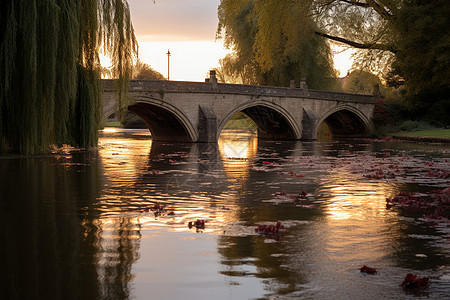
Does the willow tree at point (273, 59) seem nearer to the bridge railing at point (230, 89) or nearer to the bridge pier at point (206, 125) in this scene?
the bridge railing at point (230, 89)

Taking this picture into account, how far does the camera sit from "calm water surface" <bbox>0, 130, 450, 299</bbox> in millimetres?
4500

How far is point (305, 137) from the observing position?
39.2 m

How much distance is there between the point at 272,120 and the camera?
4016 cm

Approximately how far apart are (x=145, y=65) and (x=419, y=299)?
7826 centimetres

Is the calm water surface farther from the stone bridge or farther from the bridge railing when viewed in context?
the stone bridge

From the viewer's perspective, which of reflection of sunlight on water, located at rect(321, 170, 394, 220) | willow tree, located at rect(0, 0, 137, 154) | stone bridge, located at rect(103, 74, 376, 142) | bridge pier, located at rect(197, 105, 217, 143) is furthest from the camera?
bridge pier, located at rect(197, 105, 217, 143)

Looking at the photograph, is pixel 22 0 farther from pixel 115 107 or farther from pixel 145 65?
pixel 145 65

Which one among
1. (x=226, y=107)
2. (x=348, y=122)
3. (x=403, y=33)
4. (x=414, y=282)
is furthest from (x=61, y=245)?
(x=348, y=122)

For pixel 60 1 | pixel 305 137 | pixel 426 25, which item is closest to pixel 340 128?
pixel 305 137

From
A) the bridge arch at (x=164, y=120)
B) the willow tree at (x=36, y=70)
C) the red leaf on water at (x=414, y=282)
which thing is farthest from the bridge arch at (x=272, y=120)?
the red leaf on water at (x=414, y=282)

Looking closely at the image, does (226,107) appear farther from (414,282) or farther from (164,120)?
(414,282)

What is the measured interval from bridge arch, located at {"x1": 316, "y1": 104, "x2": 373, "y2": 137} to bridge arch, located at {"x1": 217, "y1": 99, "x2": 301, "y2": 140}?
12.2ft

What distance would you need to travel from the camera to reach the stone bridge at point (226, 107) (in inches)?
1159

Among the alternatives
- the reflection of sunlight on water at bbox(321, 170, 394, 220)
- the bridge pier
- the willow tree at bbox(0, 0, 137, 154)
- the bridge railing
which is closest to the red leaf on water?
the reflection of sunlight on water at bbox(321, 170, 394, 220)
